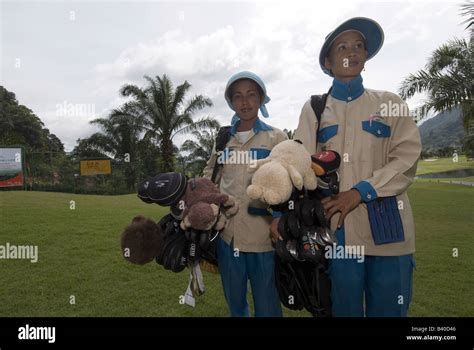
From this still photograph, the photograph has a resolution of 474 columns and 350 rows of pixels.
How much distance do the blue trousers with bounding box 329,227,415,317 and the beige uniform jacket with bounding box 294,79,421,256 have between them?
0.07 meters

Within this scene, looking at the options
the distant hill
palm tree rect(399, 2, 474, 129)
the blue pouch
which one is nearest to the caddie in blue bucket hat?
the blue pouch

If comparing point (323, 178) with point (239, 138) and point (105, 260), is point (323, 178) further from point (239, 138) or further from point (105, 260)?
point (105, 260)

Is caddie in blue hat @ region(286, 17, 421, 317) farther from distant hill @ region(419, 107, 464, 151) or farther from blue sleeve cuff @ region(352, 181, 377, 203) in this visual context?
distant hill @ region(419, 107, 464, 151)

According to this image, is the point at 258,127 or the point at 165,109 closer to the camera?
the point at 258,127

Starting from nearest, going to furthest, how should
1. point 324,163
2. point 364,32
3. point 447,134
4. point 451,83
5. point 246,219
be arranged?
point 324,163, point 364,32, point 246,219, point 451,83, point 447,134

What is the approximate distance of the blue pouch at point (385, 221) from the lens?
1.84 m

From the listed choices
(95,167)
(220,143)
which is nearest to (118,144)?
(95,167)

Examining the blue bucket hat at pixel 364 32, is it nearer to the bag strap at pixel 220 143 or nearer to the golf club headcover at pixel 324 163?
the golf club headcover at pixel 324 163

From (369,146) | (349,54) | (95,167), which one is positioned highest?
(95,167)

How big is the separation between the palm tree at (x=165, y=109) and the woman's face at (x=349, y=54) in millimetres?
13899

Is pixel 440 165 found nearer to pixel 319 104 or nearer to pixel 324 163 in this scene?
pixel 319 104

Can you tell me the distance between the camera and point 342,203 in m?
1.81

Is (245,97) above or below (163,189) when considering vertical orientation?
above

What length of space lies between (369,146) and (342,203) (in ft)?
1.21
